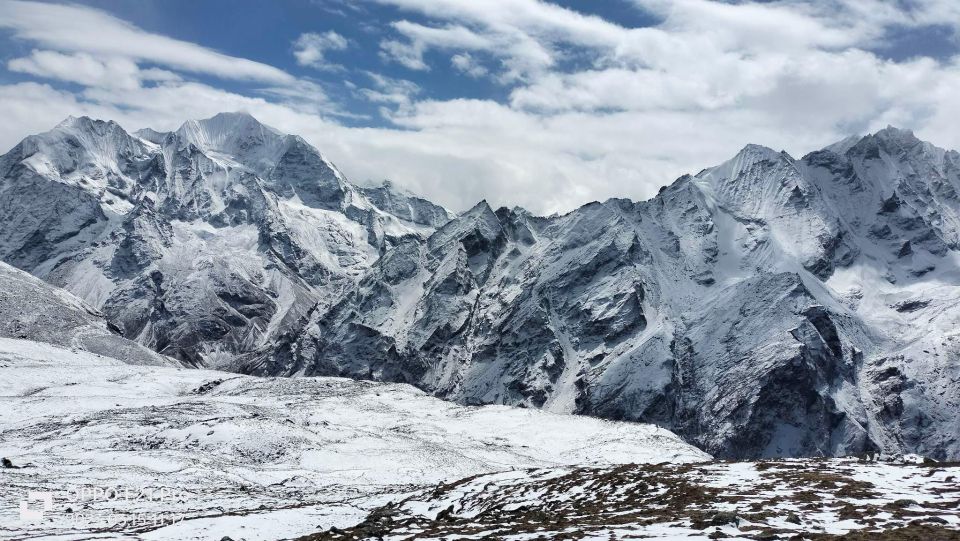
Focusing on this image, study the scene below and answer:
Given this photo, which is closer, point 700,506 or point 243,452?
point 700,506

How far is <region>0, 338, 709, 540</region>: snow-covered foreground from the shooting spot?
2266 inches

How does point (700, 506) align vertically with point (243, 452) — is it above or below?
above

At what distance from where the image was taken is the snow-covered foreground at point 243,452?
5756 cm

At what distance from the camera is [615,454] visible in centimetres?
13312

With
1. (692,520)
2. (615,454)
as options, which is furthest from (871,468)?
(615,454)

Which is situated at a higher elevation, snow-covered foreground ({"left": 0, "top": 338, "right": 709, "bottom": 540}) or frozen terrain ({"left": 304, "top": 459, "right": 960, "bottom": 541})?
frozen terrain ({"left": 304, "top": 459, "right": 960, "bottom": 541})

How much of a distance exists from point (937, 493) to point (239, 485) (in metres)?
70.1

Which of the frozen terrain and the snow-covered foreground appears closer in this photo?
the frozen terrain

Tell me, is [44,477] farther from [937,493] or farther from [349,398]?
[349,398]

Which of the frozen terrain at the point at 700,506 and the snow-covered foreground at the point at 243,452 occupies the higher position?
the frozen terrain at the point at 700,506

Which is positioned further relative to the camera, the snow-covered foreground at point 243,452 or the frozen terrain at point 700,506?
the snow-covered foreground at point 243,452

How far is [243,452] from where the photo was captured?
110 m

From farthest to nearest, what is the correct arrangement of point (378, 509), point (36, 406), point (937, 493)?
point (36, 406) → point (378, 509) → point (937, 493)

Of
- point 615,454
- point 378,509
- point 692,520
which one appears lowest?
point 615,454
